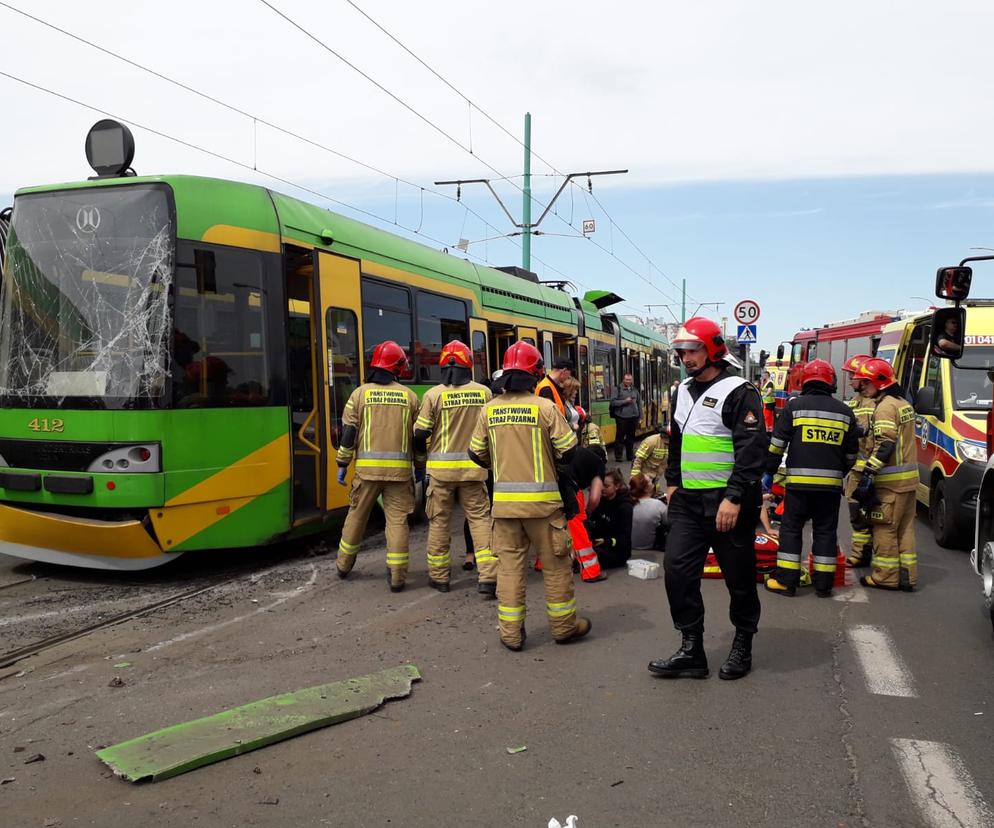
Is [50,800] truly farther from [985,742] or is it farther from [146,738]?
[985,742]

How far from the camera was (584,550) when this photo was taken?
7.08m

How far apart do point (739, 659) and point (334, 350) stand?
4791mm

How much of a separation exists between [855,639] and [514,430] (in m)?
2.48

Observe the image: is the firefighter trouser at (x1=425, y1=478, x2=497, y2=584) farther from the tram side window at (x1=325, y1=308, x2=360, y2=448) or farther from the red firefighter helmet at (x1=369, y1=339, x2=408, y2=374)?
the tram side window at (x1=325, y1=308, x2=360, y2=448)

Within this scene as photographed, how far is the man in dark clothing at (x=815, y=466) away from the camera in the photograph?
253 inches

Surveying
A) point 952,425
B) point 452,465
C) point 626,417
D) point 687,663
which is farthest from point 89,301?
point 626,417

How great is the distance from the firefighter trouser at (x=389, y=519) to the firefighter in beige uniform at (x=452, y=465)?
8.3 inches

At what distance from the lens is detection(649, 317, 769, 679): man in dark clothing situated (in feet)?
15.3

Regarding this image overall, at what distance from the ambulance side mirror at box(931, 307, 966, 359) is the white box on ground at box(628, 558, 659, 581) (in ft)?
8.57

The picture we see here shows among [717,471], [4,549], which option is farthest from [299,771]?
[4,549]

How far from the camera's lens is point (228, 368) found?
7.00 m

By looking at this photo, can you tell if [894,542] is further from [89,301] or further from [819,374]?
[89,301]

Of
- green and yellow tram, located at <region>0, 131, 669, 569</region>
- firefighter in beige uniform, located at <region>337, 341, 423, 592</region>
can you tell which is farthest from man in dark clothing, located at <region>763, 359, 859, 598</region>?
green and yellow tram, located at <region>0, 131, 669, 569</region>

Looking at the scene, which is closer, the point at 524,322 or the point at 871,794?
the point at 871,794
